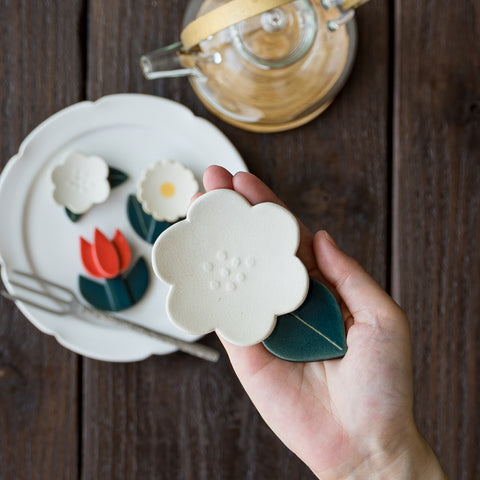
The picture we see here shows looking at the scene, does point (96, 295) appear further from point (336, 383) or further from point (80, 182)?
point (336, 383)

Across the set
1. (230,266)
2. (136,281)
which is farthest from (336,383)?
(136,281)

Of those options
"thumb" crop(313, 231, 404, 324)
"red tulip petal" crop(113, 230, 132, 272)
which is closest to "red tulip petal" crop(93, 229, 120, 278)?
"red tulip petal" crop(113, 230, 132, 272)

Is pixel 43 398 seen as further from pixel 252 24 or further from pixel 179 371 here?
pixel 252 24

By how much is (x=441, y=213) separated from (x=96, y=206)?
1.19 feet

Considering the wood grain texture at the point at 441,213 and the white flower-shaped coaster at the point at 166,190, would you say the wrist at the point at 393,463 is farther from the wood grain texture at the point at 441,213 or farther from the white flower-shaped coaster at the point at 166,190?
the white flower-shaped coaster at the point at 166,190

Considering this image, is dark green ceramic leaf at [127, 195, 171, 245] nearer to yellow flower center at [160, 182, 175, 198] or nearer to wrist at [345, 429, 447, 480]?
yellow flower center at [160, 182, 175, 198]

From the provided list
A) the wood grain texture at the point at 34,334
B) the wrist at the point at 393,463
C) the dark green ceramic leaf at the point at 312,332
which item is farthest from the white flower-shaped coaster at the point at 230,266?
the wood grain texture at the point at 34,334

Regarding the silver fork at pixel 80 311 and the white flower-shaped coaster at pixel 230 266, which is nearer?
the white flower-shaped coaster at pixel 230 266

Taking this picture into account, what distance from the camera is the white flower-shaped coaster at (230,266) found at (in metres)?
0.44

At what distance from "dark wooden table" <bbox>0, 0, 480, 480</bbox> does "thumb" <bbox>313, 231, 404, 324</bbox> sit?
150 mm

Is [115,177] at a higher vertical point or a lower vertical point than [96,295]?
higher

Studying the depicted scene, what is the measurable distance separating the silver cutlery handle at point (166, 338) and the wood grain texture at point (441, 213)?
0.21 metres

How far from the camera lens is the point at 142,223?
0.59 meters

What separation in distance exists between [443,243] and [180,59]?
1.08ft
